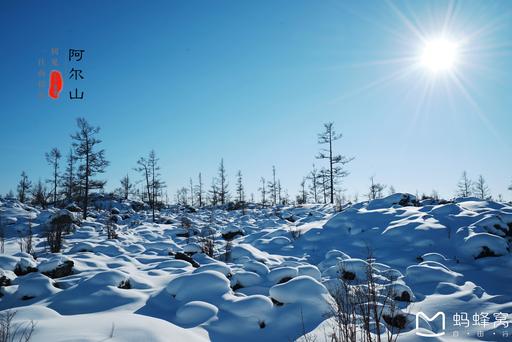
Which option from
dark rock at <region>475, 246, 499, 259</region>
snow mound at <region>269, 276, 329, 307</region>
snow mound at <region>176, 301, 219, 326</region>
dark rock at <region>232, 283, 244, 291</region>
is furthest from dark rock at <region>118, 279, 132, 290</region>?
dark rock at <region>475, 246, 499, 259</region>

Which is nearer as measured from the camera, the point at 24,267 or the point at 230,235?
the point at 24,267

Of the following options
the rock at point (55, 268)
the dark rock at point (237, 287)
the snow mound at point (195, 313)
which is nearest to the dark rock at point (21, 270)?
the rock at point (55, 268)

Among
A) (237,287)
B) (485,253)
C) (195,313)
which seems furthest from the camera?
(485,253)

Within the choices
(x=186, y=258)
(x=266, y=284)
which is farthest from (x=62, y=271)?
(x=266, y=284)

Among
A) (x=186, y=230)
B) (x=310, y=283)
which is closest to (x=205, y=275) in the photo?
(x=310, y=283)

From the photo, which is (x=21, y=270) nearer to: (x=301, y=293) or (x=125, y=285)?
(x=125, y=285)

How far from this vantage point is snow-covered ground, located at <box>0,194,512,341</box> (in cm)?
351

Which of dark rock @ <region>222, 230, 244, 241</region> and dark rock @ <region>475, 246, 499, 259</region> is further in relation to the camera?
dark rock @ <region>222, 230, 244, 241</region>

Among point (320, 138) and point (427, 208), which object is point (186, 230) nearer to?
point (427, 208)

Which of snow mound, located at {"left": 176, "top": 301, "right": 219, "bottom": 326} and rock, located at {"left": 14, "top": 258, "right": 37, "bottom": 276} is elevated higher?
rock, located at {"left": 14, "top": 258, "right": 37, "bottom": 276}

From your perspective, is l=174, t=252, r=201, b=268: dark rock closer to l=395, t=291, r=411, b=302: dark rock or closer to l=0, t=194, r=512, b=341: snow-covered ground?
l=0, t=194, r=512, b=341: snow-covered ground

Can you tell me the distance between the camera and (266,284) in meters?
5.16

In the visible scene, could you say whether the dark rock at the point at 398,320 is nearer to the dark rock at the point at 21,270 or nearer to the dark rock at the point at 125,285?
the dark rock at the point at 125,285

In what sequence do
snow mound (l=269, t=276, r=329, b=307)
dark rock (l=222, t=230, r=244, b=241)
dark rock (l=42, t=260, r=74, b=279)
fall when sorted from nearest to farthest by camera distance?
1. snow mound (l=269, t=276, r=329, b=307)
2. dark rock (l=42, t=260, r=74, b=279)
3. dark rock (l=222, t=230, r=244, b=241)
